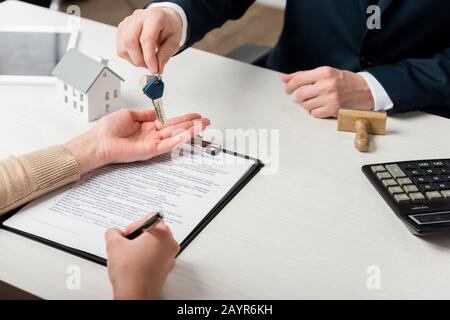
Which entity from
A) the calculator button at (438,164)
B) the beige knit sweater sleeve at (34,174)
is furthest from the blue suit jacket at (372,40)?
the beige knit sweater sleeve at (34,174)

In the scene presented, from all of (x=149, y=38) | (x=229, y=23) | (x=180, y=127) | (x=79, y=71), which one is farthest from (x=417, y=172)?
(x=229, y=23)

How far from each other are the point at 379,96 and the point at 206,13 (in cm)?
42

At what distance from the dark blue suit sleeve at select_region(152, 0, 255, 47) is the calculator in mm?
507

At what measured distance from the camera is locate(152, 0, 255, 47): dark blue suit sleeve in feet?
4.25

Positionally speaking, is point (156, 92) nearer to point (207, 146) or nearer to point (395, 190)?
point (207, 146)

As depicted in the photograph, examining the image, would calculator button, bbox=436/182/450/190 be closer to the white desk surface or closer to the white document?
the white desk surface

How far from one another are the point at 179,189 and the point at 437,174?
414 mm

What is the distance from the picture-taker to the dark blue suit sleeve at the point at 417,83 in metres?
1.22

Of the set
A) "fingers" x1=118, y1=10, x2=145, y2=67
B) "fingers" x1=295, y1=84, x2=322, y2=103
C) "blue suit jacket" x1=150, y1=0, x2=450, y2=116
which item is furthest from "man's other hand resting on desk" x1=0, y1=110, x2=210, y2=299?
"blue suit jacket" x1=150, y1=0, x2=450, y2=116

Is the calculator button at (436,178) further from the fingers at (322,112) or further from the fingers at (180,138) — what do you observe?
the fingers at (180,138)

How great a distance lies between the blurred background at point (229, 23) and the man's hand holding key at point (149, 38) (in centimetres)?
190

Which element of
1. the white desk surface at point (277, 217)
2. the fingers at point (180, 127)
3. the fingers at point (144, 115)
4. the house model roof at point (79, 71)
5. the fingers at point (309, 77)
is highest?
the house model roof at point (79, 71)
